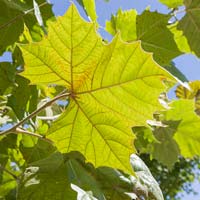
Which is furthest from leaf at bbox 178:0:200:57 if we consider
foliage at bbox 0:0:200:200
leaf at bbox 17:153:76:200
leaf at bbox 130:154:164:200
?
leaf at bbox 17:153:76:200

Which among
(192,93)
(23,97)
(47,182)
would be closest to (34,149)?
(23,97)

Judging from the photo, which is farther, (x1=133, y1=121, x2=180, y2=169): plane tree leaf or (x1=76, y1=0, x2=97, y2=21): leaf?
(x1=133, y1=121, x2=180, y2=169): plane tree leaf

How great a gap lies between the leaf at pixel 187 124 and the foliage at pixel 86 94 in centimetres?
16

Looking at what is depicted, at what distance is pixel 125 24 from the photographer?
1.33 meters

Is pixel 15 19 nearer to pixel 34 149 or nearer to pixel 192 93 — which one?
pixel 34 149

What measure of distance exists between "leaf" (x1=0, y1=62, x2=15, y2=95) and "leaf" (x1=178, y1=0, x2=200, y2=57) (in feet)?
1.58

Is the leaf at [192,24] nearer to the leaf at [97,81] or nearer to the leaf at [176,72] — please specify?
the leaf at [176,72]

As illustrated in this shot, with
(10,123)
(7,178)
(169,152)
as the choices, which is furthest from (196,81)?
(7,178)

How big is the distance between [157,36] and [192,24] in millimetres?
136

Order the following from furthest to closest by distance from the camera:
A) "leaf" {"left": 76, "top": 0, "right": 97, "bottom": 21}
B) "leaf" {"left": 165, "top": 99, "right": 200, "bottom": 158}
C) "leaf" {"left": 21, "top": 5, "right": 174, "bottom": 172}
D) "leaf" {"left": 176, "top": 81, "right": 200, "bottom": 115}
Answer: "leaf" {"left": 176, "top": 81, "right": 200, "bottom": 115}, "leaf" {"left": 165, "top": 99, "right": 200, "bottom": 158}, "leaf" {"left": 76, "top": 0, "right": 97, "bottom": 21}, "leaf" {"left": 21, "top": 5, "right": 174, "bottom": 172}

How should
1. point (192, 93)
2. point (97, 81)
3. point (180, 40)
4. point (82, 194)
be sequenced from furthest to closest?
point (192, 93)
point (180, 40)
point (82, 194)
point (97, 81)

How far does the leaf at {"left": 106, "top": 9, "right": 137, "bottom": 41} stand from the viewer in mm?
1312

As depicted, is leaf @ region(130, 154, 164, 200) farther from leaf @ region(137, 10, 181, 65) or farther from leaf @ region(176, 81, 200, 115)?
leaf @ region(176, 81, 200, 115)

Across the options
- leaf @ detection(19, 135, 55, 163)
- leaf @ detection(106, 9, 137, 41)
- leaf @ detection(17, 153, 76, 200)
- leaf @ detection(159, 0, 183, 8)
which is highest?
leaf @ detection(159, 0, 183, 8)
